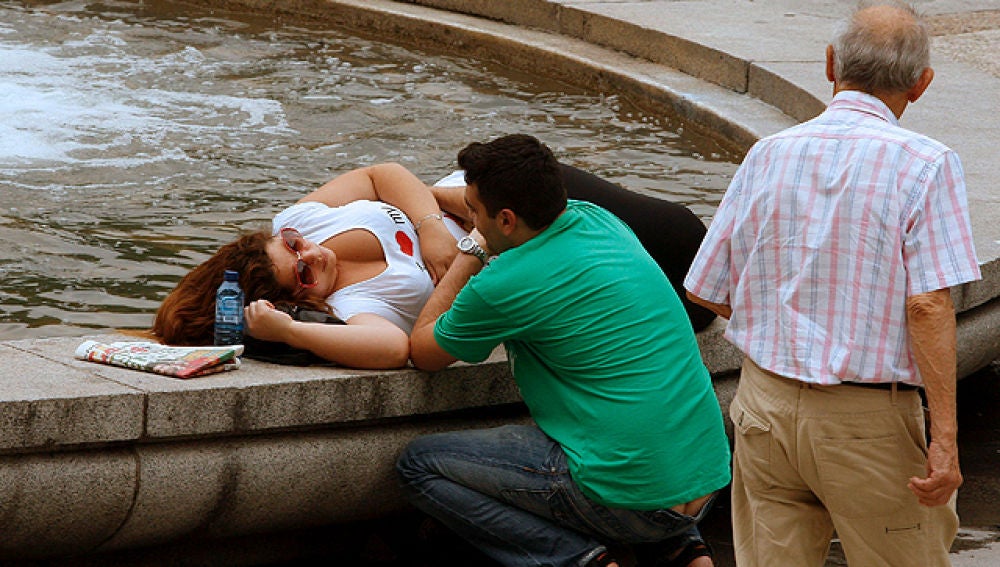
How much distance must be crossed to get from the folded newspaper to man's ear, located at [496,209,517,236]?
2.51 feet

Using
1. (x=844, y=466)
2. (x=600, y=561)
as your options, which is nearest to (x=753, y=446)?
(x=844, y=466)

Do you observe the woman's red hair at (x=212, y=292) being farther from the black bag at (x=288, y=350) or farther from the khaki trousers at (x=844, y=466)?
the khaki trousers at (x=844, y=466)

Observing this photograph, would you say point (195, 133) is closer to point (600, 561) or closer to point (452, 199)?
point (452, 199)

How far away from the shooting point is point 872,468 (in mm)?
2959

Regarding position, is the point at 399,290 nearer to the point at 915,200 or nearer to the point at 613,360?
the point at 613,360

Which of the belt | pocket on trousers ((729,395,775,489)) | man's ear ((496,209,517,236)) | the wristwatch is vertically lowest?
pocket on trousers ((729,395,775,489))

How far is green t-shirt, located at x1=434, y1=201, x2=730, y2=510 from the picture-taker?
11.6ft

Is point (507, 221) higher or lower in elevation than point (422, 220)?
higher

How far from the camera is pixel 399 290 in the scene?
4.23 meters

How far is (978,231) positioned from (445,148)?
3167 millimetres

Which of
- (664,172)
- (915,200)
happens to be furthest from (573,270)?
(664,172)

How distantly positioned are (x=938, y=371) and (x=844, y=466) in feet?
0.94

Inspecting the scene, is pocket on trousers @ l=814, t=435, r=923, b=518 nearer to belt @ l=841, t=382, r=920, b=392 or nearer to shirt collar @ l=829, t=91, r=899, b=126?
belt @ l=841, t=382, r=920, b=392

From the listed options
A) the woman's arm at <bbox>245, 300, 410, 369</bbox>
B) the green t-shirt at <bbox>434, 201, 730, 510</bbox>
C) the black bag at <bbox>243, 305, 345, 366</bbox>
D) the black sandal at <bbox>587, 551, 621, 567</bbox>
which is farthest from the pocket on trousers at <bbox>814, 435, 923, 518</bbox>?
the black bag at <bbox>243, 305, 345, 366</bbox>
